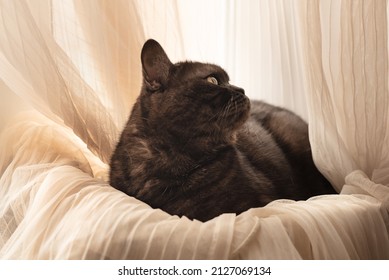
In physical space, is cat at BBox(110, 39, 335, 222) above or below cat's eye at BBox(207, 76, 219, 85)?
below

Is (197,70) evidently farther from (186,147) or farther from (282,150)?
(282,150)

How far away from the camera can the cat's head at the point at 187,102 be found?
3.30 ft

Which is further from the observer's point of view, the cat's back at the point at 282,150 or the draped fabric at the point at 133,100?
the cat's back at the point at 282,150

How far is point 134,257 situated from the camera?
77 cm

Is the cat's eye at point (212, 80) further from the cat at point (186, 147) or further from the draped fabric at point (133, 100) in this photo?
the draped fabric at point (133, 100)

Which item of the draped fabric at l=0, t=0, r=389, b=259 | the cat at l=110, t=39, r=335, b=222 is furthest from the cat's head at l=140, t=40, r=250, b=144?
the draped fabric at l=0, t=0, r=389, b=259

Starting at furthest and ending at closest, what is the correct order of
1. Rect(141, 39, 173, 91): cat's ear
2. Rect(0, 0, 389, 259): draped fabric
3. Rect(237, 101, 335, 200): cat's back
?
1. Rect(237, 101, 335, 200): cat's back
2. Rect(141, 39, 173, 91): cat's ear
3. Rect(0, 0, 389, 259): draped fabric

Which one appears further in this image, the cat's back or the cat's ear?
the cat's back

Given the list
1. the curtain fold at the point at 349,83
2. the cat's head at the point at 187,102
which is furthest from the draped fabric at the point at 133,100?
the cat's head at the point at 187,102

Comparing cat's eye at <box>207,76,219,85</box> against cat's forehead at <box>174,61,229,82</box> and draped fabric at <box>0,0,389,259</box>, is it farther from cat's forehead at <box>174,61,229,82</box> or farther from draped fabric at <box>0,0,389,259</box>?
draped fabric at <box>0,0,389,259</box>

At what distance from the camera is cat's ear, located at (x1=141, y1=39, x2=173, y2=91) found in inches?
38.3

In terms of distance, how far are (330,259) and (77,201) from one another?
0.45 metres

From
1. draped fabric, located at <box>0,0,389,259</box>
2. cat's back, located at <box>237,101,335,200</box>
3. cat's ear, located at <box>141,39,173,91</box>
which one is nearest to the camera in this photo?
draped fabric, located at <box>0,0,389,259</box>
